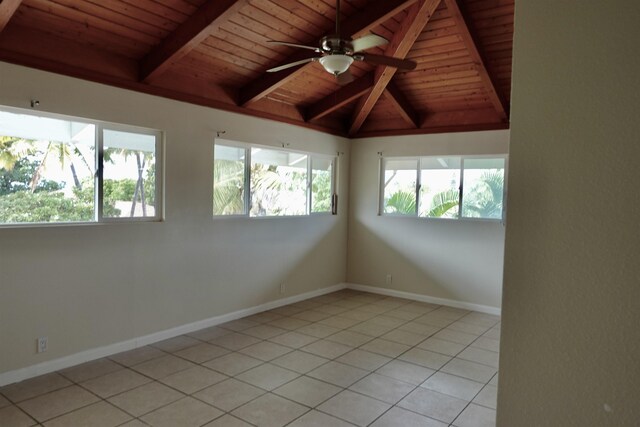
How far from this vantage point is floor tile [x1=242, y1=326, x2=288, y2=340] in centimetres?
441

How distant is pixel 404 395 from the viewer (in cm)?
317

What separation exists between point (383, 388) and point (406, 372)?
404 mm

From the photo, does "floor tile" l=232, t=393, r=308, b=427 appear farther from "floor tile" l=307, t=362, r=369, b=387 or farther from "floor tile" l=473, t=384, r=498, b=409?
"floor tile" l=473, t=384, r=498, b=409

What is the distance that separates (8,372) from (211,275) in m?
1.99

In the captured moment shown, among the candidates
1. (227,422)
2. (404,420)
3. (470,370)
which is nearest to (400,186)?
(470,370)

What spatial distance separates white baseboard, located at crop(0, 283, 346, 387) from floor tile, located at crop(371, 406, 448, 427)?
97.2 inches

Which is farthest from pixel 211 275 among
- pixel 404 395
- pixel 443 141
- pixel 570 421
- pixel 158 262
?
pixel 570 421

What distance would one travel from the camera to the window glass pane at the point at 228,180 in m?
4.77

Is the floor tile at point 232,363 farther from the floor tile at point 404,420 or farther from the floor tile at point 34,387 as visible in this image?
the floor tile at point 404,420

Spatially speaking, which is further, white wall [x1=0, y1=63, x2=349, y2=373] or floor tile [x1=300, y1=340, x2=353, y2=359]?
floor tile [x1=300, y1=340, x2=353, y2=359]

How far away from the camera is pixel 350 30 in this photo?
12.9 ft

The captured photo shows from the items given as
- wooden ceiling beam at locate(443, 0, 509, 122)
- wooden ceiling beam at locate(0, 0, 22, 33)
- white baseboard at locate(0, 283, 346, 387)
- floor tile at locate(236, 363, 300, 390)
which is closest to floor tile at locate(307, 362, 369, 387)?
floor tile at locate(236, 363, 300, 390)

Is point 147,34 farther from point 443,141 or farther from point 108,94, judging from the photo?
point 443,141

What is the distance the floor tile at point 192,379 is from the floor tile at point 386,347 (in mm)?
1502
